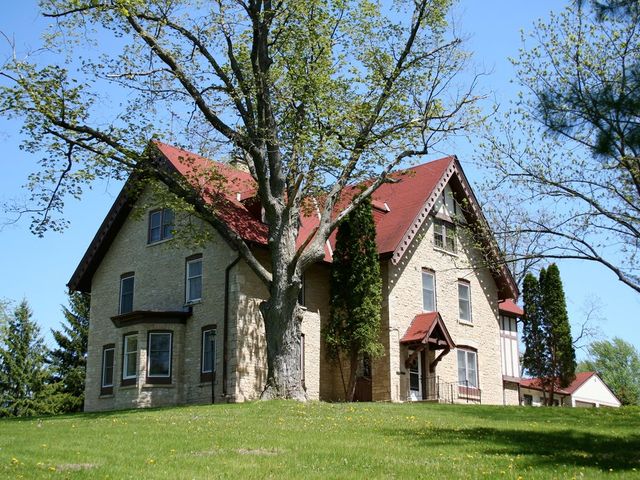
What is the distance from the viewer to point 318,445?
1397 centimetres

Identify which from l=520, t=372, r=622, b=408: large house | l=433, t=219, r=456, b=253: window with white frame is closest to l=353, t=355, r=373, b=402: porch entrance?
Answer: l=433, t=219, r=456, b=253: window with white frame

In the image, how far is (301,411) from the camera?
67.6ft

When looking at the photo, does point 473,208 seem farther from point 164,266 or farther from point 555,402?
point 555,402

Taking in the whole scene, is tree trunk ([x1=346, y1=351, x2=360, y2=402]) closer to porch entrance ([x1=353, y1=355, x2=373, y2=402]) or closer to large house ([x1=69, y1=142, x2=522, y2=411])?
porch entrance ([x1=353, y1=355, x2=373, y2=402])

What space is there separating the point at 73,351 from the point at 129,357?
1555 cm

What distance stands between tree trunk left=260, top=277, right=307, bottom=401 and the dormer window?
7.96m

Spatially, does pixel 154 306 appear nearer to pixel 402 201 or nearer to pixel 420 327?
pixel 420 327

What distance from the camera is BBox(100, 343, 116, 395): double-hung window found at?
97.9ft

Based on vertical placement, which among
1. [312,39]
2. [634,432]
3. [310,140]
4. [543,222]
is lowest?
[634,432]

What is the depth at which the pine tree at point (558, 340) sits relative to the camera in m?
35.2

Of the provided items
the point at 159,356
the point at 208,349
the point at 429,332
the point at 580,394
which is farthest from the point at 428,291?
the point at 580,394

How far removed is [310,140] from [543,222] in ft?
24.3

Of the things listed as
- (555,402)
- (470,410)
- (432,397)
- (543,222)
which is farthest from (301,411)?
(555,402)

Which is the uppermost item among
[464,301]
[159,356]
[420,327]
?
[464,301]
